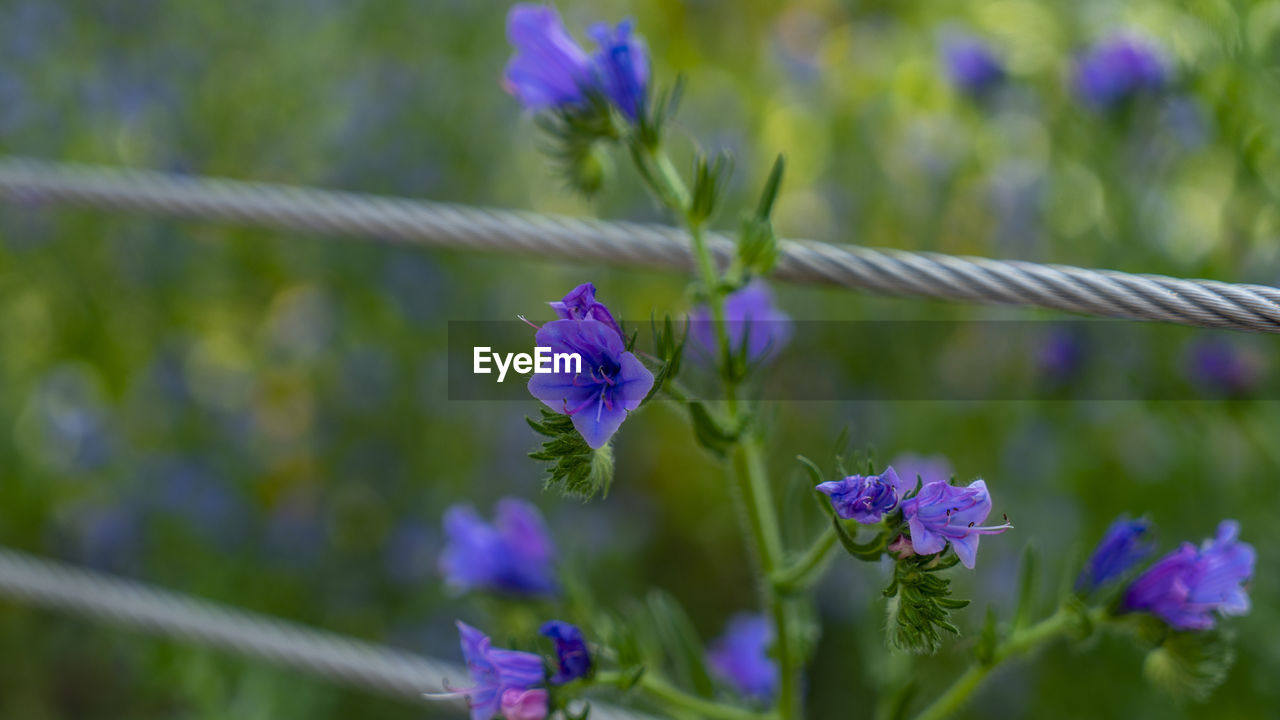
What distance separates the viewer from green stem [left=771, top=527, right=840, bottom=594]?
0.61 metres

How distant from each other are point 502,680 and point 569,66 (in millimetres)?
434

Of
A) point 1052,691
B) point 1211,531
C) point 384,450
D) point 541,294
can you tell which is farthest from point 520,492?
point 1211,531

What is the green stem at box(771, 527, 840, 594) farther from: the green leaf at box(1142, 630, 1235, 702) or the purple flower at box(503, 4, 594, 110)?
the purple flower at box(503, 4, 594, 110)

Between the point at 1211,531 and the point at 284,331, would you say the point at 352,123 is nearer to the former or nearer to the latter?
the point at 284,331

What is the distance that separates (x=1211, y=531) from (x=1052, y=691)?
35cm

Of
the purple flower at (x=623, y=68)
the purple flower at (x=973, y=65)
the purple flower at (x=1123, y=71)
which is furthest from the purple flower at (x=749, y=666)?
the purple flower at (x=973, y=65)

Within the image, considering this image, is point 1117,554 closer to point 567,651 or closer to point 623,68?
point 567,651

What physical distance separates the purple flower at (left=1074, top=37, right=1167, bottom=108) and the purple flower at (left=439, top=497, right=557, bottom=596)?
1.24 m

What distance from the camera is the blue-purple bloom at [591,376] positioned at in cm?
55

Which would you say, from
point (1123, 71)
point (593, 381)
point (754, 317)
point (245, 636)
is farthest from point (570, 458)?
point (1123, 71)

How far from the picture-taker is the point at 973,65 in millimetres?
1968

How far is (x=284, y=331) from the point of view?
2189 millimetres

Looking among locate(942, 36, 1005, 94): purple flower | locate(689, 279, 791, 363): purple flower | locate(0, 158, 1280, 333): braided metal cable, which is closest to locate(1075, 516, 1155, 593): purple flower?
locate(0, 158, 1280, 333): braided metal cable

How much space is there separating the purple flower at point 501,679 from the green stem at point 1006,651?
25 cm
